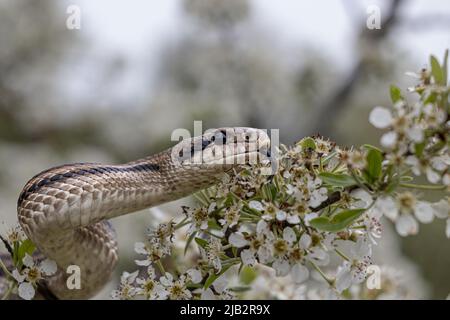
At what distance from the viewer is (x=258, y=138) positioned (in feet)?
5.32

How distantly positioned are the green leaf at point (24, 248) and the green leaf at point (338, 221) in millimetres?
661

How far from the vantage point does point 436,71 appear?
113 cm

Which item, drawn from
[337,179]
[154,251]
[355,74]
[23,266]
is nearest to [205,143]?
[154,251]

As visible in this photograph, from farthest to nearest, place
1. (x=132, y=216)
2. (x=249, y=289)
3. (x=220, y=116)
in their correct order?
(x=220, y=116)
(x=132, y=216)
(x=249, y=289)

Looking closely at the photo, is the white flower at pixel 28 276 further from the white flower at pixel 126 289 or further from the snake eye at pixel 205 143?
the snake eye at pixel 205 143

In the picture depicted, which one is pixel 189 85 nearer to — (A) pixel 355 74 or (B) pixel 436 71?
(A) pixel 355 74

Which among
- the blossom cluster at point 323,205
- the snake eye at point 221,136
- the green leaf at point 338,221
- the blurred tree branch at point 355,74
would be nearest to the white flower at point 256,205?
the blossom cluster at point 323,205

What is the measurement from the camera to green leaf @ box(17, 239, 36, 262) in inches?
58.1

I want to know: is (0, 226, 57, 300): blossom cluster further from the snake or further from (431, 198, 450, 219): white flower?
(431, 198, 450, 219): white flower

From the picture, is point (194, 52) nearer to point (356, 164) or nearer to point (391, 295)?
point (391, 295)

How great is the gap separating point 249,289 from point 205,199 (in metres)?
0.21

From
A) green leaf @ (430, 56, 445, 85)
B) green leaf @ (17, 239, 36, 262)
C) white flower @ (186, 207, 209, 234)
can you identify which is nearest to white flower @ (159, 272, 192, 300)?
white flower @ (186, 207, 209, 234)

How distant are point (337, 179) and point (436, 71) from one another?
9.3 inches
